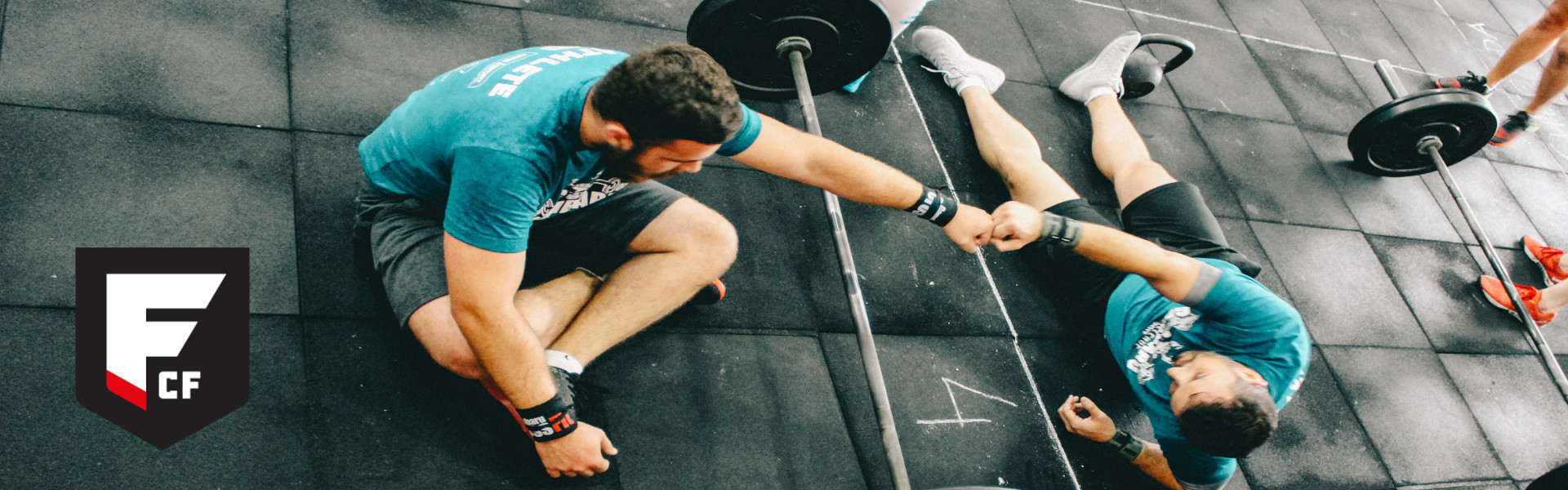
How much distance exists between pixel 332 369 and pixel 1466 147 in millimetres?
4519

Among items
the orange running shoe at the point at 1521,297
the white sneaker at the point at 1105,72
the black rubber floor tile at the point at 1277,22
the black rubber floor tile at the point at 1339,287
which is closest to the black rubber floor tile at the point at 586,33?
the white sneaker at the point at 1105,72

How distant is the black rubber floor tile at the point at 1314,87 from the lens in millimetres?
4066

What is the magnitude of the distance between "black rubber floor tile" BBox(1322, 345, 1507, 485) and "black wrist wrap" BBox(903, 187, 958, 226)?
6.48 ft

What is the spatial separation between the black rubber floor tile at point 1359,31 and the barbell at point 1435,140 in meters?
0.89

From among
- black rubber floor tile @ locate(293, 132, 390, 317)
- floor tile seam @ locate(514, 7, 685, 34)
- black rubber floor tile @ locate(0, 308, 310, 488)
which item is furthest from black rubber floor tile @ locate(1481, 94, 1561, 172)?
black rubber floor tile @ locate(0, 308, 310, 488)

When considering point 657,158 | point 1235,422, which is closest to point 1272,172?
point 1235,422

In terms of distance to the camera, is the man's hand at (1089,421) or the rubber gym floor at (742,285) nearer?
the rubber gym floor at (742,285)

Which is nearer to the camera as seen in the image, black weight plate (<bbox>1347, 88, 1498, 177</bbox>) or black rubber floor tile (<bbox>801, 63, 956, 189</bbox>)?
black rubber floor tile (<bbox>801, 63, 956, 189</bbox>)

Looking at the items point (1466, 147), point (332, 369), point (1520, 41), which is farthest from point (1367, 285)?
point (332, 369)

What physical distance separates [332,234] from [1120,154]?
2738 mm

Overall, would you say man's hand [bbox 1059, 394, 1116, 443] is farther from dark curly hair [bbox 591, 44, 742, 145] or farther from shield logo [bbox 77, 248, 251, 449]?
shield logo [bbox 77, 248, 251, 449]

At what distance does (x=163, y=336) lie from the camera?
1.95m

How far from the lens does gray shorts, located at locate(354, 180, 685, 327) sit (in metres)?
1.82

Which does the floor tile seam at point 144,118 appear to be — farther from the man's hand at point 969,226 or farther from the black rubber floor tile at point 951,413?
the man's hand at point 969,226
